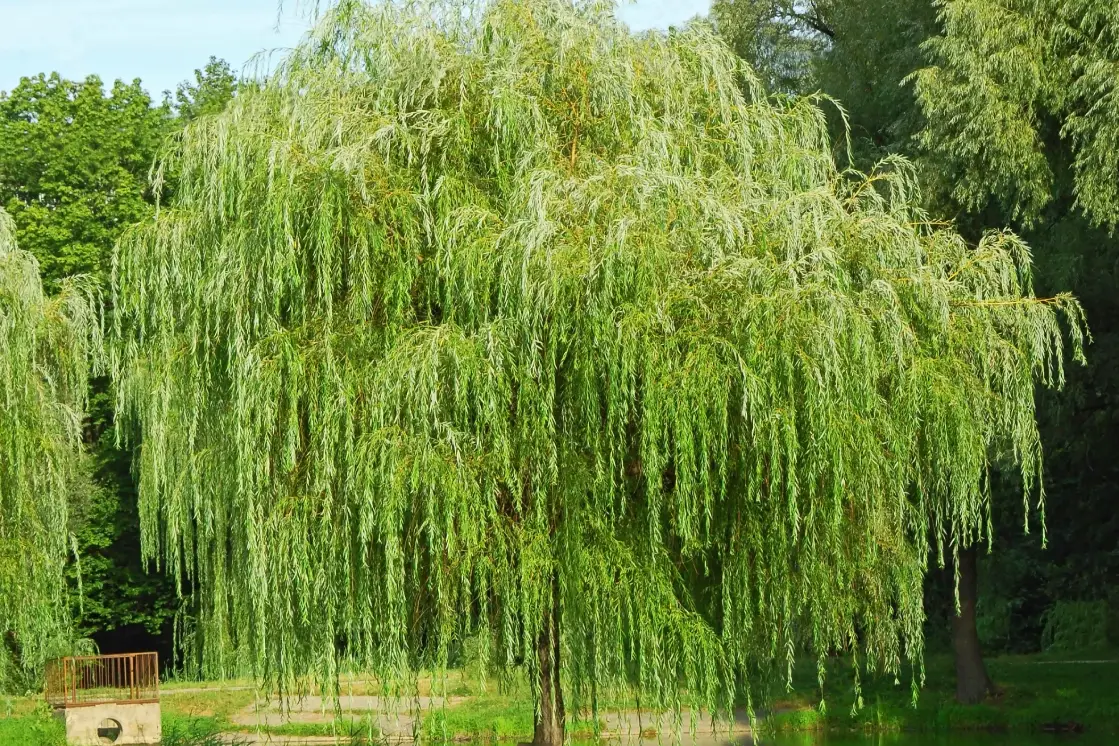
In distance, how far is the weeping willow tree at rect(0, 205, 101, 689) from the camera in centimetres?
1388

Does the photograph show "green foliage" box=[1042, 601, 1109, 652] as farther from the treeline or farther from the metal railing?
the metal railing

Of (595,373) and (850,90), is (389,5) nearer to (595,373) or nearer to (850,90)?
(595,373)

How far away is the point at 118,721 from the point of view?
21.2 metres

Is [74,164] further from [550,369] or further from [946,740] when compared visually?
[550,369]

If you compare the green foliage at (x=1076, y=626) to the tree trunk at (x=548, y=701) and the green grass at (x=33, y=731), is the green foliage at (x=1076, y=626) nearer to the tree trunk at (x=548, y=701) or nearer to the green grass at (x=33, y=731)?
the green grass at (x=33, y=731)

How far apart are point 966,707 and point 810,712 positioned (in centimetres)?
228

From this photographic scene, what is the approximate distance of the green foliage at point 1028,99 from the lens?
15031 mm

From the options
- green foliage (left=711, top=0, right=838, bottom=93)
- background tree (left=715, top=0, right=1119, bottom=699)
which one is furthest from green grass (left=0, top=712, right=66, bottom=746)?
green foliage (left=711, top=0, right=838, bottom=93)

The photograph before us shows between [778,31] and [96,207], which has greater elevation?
[778,31]

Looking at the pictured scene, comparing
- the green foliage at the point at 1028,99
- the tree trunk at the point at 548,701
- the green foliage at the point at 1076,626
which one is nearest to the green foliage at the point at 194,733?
the tree trunk at the point at 548,701

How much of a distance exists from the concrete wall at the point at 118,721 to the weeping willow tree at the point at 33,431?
229 inches

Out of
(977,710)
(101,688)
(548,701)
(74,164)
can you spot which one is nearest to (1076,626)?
(977,710)

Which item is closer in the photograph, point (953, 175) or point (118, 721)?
point (953, 175)

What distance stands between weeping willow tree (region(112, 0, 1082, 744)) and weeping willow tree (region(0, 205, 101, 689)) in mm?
3096
